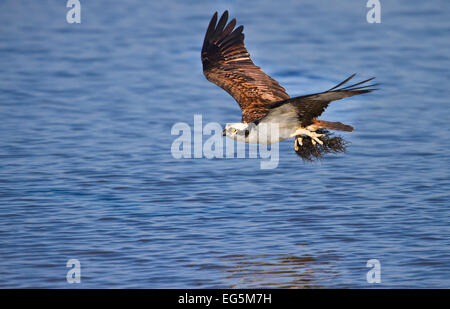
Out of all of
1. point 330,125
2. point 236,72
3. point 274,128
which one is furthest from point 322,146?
point 236,72

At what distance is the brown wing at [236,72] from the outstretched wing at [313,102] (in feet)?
2.78

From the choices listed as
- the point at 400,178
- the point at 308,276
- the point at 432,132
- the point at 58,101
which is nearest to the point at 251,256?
the point at 308,276

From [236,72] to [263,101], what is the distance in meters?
0.98

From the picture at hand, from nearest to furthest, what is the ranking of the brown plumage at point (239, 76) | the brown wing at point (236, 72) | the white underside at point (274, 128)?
the white underside at point (274, 128) → the brown plumage at point (239, 76) → the brown wing at point (236, 72)

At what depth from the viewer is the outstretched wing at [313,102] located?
7.65m

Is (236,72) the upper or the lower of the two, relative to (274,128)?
upper

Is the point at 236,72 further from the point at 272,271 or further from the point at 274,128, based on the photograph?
the point at 272,271

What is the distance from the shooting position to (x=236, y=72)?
1073 cm

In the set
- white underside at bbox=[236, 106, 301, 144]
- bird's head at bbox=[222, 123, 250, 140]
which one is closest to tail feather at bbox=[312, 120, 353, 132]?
white underside at bbox=[236, 106, 301, 144]

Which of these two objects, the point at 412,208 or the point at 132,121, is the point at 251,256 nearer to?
the point at 412,208

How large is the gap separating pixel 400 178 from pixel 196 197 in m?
2.76

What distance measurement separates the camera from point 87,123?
13.2m

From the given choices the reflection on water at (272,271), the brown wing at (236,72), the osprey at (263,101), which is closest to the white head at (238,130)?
the osprey at (263,101)

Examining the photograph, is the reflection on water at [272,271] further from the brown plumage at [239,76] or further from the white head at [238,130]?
the brown plumage at [239,76]
